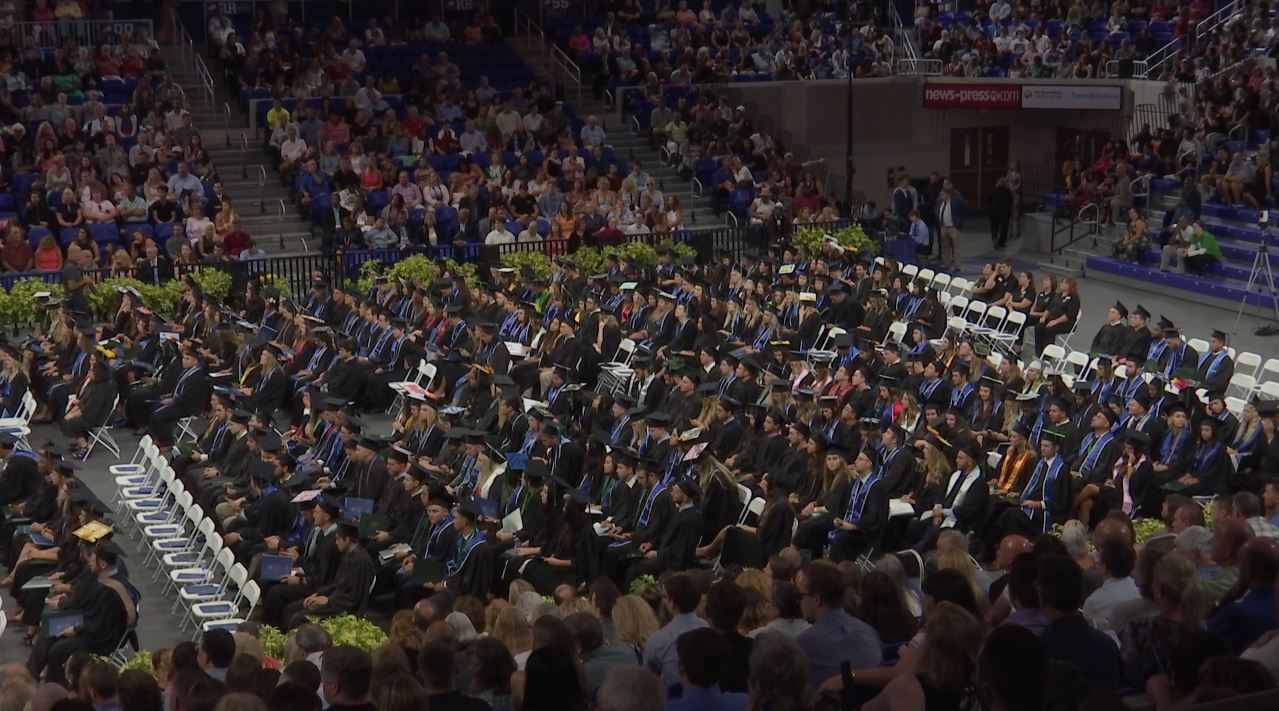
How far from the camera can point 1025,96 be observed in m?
32.4

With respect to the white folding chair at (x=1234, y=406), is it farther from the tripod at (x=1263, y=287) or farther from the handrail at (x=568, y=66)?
the handrail at (x=568, y=66)

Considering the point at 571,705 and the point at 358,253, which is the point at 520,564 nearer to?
the point at 571,705

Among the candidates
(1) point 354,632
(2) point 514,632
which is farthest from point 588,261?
(2) point 514,632

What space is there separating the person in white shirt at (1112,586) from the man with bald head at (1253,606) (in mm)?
494

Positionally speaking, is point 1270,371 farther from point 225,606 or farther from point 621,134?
point 621,134

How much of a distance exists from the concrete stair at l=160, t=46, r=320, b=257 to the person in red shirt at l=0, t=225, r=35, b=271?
3955mm

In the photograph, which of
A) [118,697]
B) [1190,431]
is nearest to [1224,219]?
[1190,431]

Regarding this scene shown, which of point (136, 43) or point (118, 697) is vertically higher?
point (136, 43)

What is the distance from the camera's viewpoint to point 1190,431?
1562 cm

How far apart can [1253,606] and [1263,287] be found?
18.2 m

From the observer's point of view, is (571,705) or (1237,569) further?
(1237,569)

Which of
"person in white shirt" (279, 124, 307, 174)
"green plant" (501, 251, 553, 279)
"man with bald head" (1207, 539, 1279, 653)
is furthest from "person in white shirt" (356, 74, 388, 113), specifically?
"man with bald head" (1207, 539, 1279, 653)

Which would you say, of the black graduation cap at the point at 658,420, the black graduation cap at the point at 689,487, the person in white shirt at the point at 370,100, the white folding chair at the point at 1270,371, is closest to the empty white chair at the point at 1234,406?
the white folding chair at the point at 1270,371

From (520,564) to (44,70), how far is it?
18.4 metres
